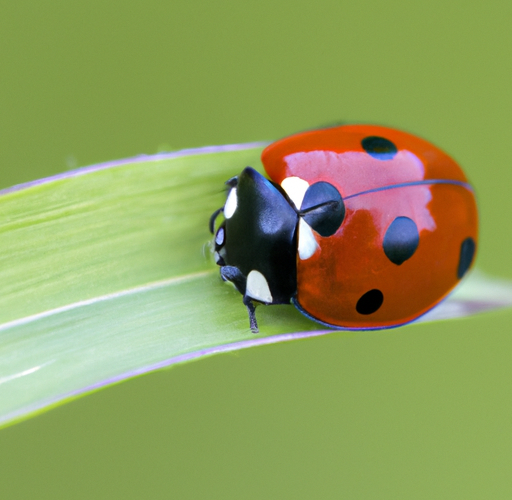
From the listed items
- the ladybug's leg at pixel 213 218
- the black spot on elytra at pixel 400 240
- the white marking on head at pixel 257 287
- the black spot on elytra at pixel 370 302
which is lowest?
the black spot on elytra at pixel 370 302

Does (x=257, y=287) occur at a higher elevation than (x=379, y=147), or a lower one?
lower

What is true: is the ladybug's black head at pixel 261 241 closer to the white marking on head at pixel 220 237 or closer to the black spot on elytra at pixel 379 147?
the white marking on head at pixel 220 237

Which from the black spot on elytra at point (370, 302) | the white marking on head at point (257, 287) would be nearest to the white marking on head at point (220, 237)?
the white marking on head at point (257, 287)

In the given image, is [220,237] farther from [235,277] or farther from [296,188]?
[296,188]

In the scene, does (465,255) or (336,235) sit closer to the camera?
(336,235)

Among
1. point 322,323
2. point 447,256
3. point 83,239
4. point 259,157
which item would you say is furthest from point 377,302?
point 83,239

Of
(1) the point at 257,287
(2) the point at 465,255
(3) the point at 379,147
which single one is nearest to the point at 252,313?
(1) the point at 257,287

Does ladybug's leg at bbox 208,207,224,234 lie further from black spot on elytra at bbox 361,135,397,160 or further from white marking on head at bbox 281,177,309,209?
black spot on elytra at bbox 361,135,397,160
